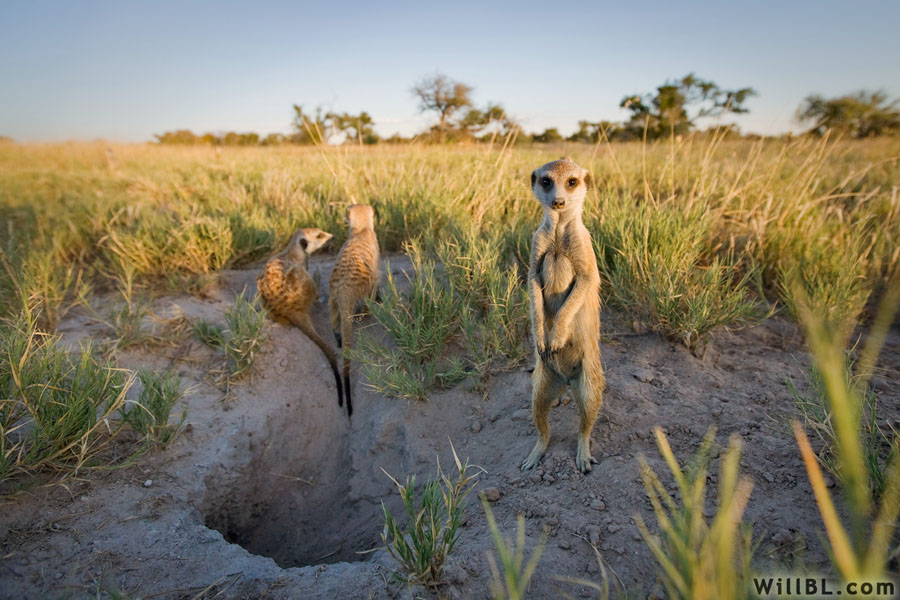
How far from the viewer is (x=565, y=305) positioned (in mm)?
2045

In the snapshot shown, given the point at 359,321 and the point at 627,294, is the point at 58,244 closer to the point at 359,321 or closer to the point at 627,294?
the point at 359,321

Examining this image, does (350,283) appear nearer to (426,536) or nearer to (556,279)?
(556,279)

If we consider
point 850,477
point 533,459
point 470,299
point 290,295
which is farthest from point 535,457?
point 290,295

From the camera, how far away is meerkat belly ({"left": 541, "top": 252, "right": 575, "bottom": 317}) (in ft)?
7.00

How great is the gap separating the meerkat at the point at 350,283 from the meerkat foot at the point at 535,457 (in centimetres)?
136

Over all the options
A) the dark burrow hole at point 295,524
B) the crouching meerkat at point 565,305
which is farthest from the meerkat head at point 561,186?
the dark burrow hole at point 295,524

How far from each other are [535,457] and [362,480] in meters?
1.14

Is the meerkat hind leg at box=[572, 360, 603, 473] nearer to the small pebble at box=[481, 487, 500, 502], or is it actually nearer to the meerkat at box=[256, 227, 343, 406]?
the small pebble at box=[481, 487, 500, 502]

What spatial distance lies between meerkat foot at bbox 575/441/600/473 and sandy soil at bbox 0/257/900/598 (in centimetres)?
→ 4

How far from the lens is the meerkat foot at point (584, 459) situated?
208 centimetres

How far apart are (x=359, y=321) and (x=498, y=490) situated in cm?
181

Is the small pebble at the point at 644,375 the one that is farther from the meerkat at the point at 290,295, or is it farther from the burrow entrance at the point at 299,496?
the meerkat at the point at 290,295

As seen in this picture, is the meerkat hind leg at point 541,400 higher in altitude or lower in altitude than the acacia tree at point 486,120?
lower

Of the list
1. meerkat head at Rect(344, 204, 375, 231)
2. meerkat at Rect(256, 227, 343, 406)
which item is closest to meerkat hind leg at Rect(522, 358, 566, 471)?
meerkat at Rect(256, 227, 343, 406)
